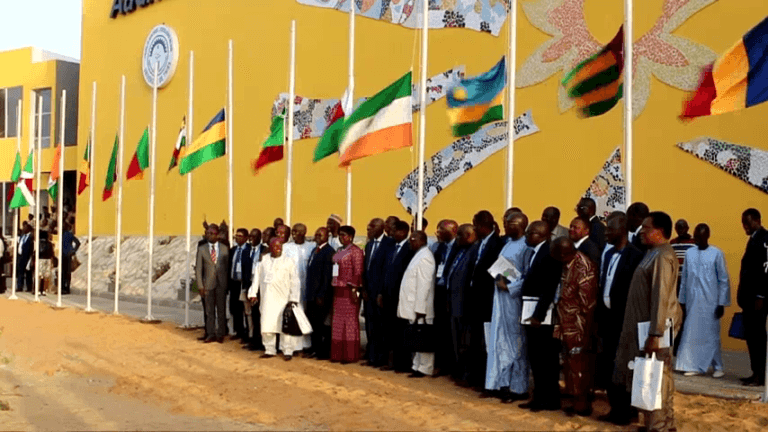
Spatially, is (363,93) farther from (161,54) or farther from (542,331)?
(542,331)

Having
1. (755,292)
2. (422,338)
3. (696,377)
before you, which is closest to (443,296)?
(422,338)

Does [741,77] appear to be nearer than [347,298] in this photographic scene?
Yes

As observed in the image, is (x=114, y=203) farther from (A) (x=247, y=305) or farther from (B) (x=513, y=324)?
(B) (x=513, y=324)

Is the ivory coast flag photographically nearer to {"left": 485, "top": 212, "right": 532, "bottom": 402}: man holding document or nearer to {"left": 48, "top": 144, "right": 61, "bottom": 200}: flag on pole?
{"left": 485, "top": 212, "right": 532, "bottom": 402}: man holding document

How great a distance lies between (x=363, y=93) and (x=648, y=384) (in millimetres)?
11820

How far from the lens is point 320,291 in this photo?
1138cm

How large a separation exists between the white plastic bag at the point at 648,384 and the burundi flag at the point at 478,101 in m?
4.25

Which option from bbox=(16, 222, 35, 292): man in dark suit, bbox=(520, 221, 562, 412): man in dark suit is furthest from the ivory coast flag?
bbox=(16, 222, 35, 292): man in dark suit

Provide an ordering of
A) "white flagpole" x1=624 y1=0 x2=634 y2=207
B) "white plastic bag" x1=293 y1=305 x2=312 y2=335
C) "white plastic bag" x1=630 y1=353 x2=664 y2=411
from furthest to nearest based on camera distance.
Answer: "white plastic bag" x1=293 y1=305 x2=312 y2=335, "white flagpole" x1=624 y1=0 x2=634 y2=207, "white plastic bag" x1=630 y1=353 x2=664 y2=411

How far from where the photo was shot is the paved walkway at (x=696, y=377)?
343 inches

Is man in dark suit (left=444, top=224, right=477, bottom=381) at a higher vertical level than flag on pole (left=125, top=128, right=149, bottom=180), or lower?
lower

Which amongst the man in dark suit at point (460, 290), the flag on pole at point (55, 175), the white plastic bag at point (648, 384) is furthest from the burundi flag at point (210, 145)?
the white plastic bag at point (648, 384)

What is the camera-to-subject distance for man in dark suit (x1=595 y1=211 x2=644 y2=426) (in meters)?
7.43

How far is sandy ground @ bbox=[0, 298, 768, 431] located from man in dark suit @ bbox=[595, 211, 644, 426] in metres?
0.26
